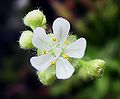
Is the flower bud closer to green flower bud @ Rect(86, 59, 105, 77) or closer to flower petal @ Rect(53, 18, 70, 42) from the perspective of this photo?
flower petal @ Rect(53, 18, 70, 42)

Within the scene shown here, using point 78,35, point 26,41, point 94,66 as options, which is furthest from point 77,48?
point 78,35

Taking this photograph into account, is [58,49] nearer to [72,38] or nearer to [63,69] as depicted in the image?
[72,38]

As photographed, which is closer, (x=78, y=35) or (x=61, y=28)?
(x=61, y=28)

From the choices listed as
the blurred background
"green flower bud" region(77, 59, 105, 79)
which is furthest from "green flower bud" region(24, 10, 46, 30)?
the blurred background

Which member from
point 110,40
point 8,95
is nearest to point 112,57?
point 110,40

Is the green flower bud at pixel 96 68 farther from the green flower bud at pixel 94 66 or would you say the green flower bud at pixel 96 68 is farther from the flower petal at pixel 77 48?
the flower petal at pixel 77 48

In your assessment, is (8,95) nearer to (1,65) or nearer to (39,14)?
Answer: (1,65)

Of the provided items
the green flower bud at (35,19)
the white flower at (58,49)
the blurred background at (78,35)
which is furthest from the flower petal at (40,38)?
the blurred background at (78,35)

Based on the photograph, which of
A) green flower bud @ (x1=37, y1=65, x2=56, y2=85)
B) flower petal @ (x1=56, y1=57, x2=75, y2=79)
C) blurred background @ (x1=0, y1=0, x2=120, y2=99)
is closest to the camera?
flower petal @ (x1=56, y1=57, x2=75, y2=79)
